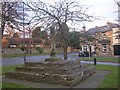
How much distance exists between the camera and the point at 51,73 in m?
13.0

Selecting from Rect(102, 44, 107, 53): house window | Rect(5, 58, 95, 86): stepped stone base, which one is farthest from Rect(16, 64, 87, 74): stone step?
Rect(102, 44, 107, 53): house window

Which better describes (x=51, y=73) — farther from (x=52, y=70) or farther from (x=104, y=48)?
(x=104, y=48)

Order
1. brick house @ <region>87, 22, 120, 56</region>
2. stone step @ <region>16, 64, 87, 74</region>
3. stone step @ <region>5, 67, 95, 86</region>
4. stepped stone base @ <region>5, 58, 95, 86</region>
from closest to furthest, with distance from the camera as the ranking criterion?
stone step @ <region>5, 67, 95, 86</region> < stepped stone base @ <region>5, 58, 95, 86</region> < stone step @ <region>16, 64, 87, 74</region> < brick house @ <region>87, 22, 120, 56</region>

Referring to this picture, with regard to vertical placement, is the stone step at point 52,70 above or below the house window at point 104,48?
below

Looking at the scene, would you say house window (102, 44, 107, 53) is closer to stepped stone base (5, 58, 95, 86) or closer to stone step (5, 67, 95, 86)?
stepped stone base (5, 58, 95, 86)

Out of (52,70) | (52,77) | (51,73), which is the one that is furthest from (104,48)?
(52,77)

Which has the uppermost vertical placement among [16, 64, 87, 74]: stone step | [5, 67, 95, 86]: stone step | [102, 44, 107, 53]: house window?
[102, 44, 107, 53]: house window

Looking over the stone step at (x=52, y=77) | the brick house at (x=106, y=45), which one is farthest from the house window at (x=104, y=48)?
the stone step at (x=52, y=77)

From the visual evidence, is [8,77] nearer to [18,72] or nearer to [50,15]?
[18,72]

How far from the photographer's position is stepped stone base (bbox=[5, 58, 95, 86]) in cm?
1208

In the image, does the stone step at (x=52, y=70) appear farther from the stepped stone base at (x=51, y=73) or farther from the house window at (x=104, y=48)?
the house window at (x=104, y=48)

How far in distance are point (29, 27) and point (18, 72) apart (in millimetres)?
2828

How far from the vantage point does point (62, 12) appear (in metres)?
16.3

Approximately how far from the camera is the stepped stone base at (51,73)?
12078 mm
